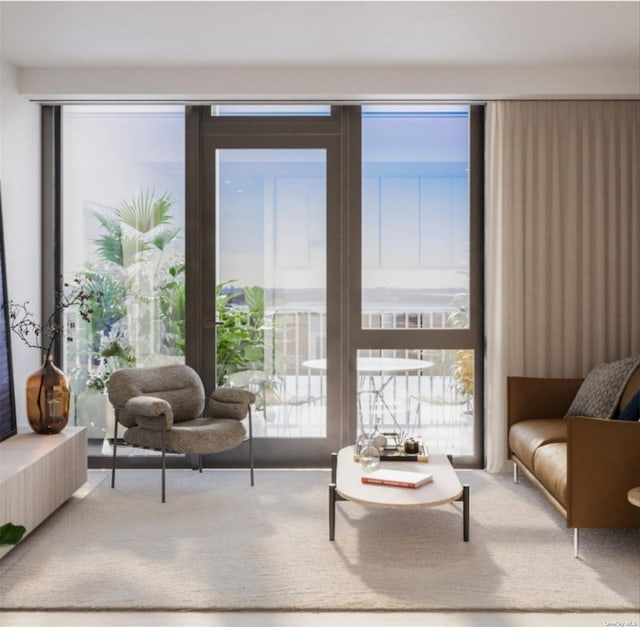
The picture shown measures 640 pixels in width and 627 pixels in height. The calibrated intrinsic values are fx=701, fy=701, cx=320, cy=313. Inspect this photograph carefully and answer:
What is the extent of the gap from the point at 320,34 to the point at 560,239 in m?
2.16

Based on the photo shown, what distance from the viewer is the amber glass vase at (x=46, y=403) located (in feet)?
13.3

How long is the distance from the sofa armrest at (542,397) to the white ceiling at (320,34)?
2078 millimetres

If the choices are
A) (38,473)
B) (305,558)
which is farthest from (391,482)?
(38,473)

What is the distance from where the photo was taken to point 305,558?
10.6 feet

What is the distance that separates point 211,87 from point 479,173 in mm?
1957

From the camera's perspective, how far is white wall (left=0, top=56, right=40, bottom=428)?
14.5 feet

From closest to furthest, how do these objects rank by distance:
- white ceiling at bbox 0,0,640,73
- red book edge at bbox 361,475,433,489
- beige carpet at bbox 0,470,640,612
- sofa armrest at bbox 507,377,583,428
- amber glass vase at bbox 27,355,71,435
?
beige carpet at bbox 0,470,640,612, red book edge at bbox 361,475,433,489, white ceiling at bbox 0,0,640,73, amber glass vase at bbox 27,355,71,435, sofa armrest at bbox 507,377,583,428

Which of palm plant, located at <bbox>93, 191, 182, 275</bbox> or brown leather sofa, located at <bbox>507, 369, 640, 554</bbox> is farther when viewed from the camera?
palm plant, located at <bbox>93, 191, 182, 275</bbox>

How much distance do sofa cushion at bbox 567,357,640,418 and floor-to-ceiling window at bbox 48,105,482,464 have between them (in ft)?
3.02

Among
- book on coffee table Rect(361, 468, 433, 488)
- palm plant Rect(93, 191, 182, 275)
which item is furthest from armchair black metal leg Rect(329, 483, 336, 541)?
palm plant Rect(93, 191, 182, 275)

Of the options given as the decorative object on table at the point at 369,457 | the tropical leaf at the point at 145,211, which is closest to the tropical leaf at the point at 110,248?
the tropical leaf at the point at 145,211

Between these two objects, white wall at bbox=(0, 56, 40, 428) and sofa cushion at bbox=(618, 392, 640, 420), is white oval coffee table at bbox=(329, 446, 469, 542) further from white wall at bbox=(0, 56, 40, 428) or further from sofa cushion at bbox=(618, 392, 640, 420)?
white wall at bbox=(0, 56, 40, 428)

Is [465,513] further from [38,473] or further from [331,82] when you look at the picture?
[331,82]

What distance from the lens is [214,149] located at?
197 inches
